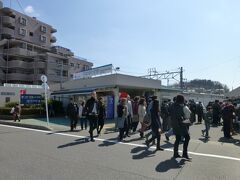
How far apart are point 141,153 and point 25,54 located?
52.2m

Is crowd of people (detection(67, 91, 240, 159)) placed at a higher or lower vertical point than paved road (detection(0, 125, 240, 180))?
higher

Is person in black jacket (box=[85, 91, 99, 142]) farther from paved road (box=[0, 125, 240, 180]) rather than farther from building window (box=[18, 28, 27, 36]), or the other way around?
building window (box=[18, 28, 27, 36])

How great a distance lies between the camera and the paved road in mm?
5883

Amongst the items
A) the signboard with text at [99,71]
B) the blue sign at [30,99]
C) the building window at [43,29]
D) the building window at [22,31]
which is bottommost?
the blue sign at [30,99]

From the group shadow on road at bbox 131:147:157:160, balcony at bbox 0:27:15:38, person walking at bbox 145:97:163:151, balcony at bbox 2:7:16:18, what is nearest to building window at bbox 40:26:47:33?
balcony at bbox 2:7:16:18

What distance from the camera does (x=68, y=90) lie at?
28.0 metres

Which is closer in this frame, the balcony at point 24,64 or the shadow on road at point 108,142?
the shadow on road at point 108,142

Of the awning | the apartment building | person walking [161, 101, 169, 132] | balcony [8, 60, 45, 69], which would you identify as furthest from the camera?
the apartment building

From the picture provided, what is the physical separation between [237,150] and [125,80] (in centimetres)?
1476

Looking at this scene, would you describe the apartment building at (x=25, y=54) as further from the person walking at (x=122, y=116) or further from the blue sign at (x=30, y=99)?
the person walking at (x=122, y=116)

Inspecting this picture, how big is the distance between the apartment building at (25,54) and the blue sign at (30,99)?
26660 mm

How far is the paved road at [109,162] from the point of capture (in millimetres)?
5883

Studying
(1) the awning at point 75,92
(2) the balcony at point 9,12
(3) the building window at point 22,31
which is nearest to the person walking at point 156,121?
(1) the awning at point 75,92

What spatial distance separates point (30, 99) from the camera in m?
24.9
